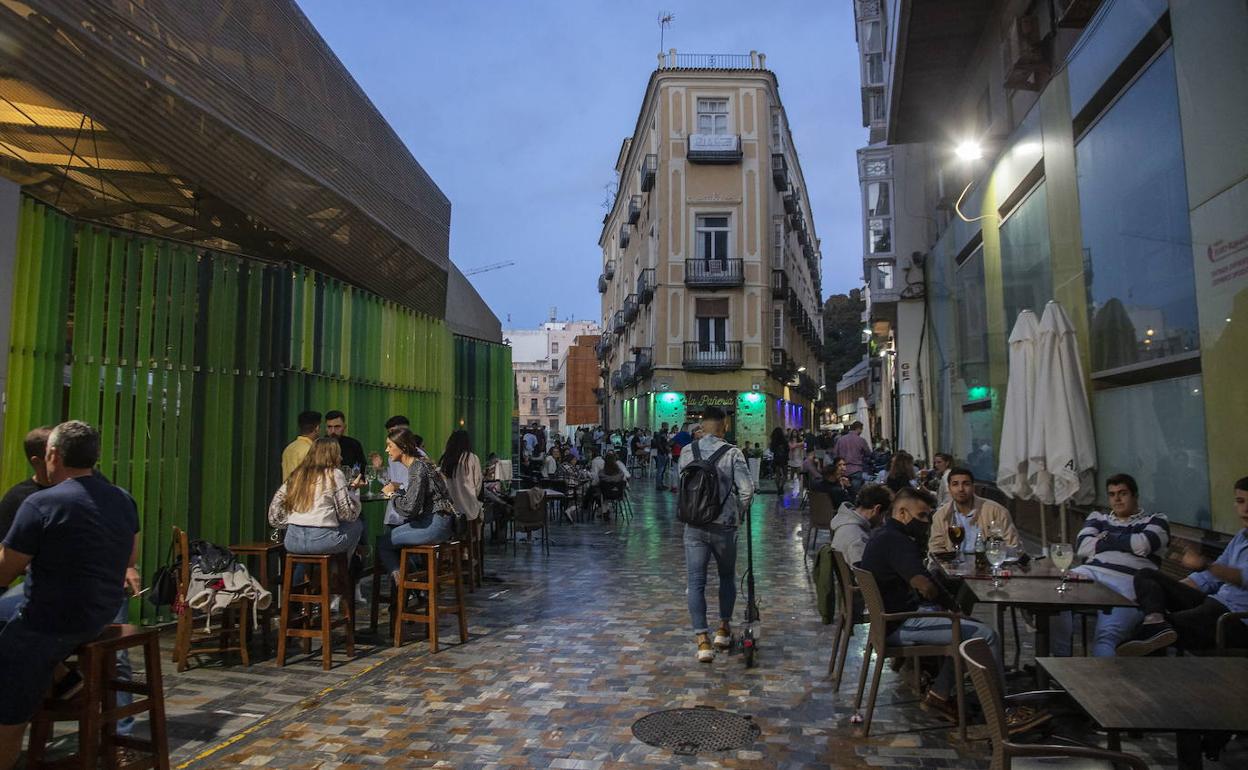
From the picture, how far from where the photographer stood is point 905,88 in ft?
43.5

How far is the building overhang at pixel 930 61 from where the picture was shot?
1116 centimetres

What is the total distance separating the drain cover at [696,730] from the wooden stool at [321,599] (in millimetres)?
2397

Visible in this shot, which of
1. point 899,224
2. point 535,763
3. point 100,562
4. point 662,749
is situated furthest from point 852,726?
point 899,224

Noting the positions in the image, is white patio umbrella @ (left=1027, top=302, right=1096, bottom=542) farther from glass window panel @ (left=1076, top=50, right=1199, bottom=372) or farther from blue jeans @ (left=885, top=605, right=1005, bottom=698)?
blue jeans @ (left=885, top=605, right=1005, bottom=698)

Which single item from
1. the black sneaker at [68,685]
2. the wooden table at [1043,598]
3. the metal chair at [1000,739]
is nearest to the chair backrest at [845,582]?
the wooden table at [1043,598]

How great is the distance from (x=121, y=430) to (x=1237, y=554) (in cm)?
750

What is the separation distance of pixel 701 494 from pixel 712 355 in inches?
1039

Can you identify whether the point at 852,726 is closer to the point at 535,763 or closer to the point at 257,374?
the point at 535,763

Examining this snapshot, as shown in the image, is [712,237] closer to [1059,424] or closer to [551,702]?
[1059,424]

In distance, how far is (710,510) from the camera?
5.73 metres

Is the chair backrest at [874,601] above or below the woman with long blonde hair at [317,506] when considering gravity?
below

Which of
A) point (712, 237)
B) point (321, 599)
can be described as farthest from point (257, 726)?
point (712, 237)

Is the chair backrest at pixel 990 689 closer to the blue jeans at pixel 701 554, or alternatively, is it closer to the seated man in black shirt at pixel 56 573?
the blue jeans at pixel 701 554

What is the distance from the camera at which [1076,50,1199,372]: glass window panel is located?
5781 mm
